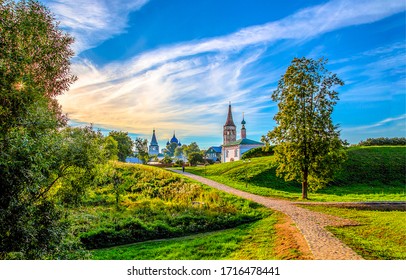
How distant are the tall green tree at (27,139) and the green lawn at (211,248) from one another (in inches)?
85.0

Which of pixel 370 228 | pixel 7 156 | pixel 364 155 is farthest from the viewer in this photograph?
pixel 364 155

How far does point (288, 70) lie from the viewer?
1427 cm

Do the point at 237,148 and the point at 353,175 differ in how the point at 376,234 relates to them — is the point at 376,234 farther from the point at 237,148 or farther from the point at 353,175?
the point at 237,148

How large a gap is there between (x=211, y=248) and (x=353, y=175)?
20847mm

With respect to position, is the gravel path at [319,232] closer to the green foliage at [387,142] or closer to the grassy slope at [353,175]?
the grassy slope at [353,175]

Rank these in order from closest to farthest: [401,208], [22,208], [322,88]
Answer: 1. [22,208]
2. [401,208]
3. [322,88]

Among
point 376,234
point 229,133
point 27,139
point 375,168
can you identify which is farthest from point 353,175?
point 27,139

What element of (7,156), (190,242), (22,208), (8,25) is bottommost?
(190,242)

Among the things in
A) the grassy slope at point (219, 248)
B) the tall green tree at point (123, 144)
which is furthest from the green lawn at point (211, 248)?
the tall green tree at point (123, 144)

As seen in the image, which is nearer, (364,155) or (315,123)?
(315,123)
